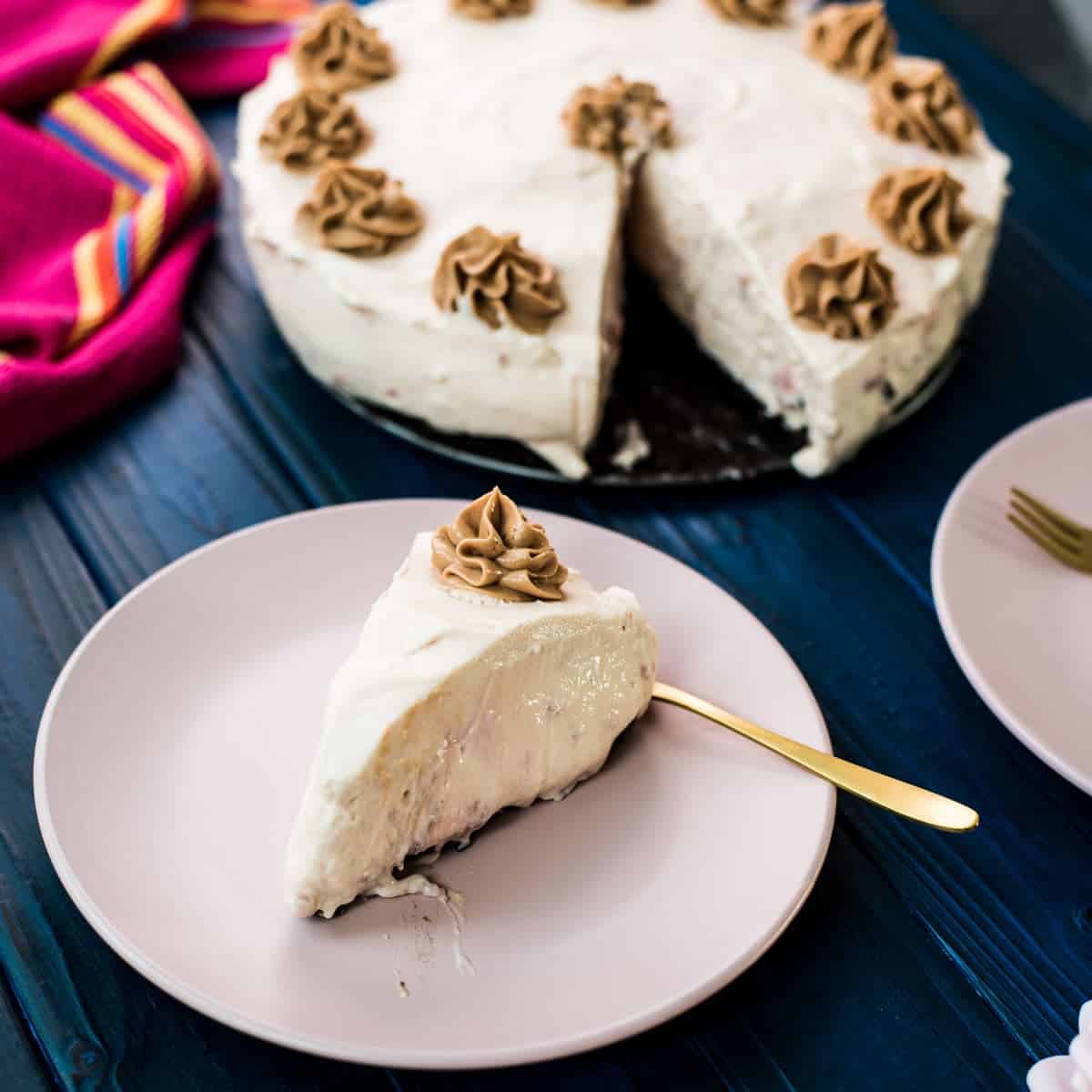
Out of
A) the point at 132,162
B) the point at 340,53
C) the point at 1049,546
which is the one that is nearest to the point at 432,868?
the point at 1049,546

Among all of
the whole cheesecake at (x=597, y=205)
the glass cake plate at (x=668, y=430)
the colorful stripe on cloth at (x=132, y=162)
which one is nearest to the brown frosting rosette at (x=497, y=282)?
the whole cheesecake at (x=597, y=205)

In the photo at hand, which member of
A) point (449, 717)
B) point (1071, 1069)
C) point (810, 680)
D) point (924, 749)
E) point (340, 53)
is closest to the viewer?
point (1071, 1069)

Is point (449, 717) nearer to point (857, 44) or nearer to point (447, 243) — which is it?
point (447, 243)

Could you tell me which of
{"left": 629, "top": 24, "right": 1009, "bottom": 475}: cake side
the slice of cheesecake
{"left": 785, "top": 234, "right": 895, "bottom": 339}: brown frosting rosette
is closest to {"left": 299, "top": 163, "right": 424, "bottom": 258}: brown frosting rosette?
{"left": 629, "top": 24, "right": 1009, "bottom": 475}: cake side

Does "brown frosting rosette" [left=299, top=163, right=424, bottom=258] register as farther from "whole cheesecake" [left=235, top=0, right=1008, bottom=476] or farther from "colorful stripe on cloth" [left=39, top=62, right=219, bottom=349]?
"colorful stripe on cloth" [left=39, top=62, right=219, bottom=349]

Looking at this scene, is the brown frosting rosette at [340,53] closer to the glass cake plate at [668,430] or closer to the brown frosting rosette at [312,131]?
the brown frosting rosette at [312,131]

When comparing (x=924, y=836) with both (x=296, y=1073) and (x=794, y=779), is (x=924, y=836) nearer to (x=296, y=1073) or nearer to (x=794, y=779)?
(x=794, y=779)
